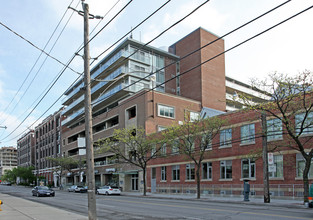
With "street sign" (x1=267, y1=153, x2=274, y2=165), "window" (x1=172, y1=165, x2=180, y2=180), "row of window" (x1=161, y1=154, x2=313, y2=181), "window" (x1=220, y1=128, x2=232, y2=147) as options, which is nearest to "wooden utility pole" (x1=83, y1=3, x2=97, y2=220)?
"row of window" (x1=161, y1=154, x2=313, y2=181)

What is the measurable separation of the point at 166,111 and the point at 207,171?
16.3 m

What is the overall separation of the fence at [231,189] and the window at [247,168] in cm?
109

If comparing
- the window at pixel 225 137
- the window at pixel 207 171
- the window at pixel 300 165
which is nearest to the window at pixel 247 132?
the window at pixel 225 137

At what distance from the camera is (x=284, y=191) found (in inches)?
1043

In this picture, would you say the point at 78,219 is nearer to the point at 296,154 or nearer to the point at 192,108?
the point at 296,154

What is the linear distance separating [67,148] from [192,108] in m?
41.4

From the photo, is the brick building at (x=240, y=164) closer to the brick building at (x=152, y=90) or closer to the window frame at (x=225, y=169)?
the window frame at (x=225, y=169)

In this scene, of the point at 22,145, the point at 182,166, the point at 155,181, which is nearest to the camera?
the point at 182,166

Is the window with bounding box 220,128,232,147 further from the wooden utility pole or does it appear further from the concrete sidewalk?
the wooden utility pole

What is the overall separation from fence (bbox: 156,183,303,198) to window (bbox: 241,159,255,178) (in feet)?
3.59

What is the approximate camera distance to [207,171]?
1393 inches

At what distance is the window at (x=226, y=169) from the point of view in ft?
107

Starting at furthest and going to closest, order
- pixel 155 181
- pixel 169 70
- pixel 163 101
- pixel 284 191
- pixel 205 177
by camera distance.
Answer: pixel 169 70, pixel 163 101, pixel 155 181, pixel 205 177, pixel 284 191

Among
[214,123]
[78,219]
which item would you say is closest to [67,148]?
[214,123]
